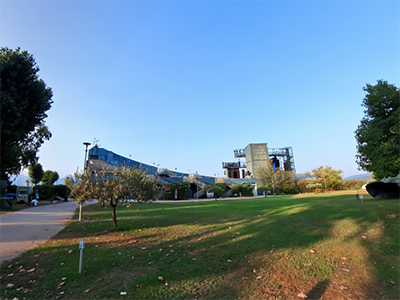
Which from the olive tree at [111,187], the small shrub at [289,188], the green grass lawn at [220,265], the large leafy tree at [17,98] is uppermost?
the large leafy tree at [17,98]

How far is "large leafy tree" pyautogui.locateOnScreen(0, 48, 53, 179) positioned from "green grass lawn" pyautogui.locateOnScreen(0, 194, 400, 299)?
12.9m

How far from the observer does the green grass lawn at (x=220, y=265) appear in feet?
12.0

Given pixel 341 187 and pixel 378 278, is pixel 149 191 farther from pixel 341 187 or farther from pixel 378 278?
pixel 341 187

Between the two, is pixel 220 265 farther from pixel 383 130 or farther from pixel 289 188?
pixel 289 188

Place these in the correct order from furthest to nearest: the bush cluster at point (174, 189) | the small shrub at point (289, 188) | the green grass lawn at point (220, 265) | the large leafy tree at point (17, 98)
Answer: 1. the small shrub at point (289, 188)
2. the bush cluster at point (174, 189)
3. the large leafy tree at point (17, 98)
4. the green grass lawn at point (220, 265)

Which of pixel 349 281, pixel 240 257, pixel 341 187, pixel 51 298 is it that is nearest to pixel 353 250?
pixel 349 281

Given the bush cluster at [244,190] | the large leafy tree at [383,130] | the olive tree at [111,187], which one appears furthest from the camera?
the bush cluster at [244,190]

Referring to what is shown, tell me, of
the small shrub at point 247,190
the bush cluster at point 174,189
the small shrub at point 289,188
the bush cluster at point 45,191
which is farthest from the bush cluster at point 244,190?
the bush cluster at point 45,191

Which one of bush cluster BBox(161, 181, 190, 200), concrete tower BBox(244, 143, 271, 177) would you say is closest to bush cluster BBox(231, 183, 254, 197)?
bush cluster BBox(161, 181, 190, 200)

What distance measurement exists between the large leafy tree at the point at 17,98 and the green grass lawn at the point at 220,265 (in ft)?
42.4

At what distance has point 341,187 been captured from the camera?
4981 centimetres

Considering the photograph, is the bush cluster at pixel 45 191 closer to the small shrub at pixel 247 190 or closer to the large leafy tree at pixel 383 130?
the small shrub at pixel 247 190

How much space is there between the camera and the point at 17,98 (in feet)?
51.4

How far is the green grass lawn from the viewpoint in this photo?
3.65 meters
